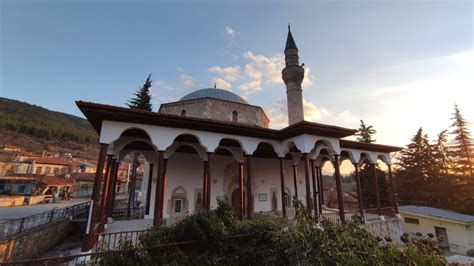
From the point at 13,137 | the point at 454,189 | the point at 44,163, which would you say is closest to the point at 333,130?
the point at 454,189

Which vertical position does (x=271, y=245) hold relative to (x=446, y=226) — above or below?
above

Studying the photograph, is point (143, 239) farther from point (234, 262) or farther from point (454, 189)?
point (454, 189)

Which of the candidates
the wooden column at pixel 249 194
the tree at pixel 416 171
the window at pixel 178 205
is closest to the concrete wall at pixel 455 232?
the tree at pixel 416 171

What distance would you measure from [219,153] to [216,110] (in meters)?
3.48

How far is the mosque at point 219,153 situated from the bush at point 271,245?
913 mm

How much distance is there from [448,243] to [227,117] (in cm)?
1629

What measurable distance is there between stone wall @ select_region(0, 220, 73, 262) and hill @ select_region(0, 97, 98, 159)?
212 feet

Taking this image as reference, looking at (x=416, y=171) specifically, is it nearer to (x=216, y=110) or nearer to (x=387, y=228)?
(x=387, y=228)

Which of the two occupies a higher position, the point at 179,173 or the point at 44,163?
the point at 44,163

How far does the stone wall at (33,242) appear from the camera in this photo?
6.51 m

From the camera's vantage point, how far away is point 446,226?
45.0ft

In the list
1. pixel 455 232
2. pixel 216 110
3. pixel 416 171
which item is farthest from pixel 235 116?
pixel 416 171

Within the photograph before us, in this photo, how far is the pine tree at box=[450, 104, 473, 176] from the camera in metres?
20.2

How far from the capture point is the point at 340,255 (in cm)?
420
